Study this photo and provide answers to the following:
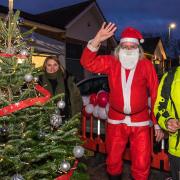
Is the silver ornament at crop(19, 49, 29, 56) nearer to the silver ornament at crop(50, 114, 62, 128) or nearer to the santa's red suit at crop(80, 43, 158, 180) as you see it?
the silver ornament at crop(50, 114, 62, 128)

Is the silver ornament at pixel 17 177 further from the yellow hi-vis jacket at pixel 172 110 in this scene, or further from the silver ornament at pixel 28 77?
the yellow hi-vis jacket at pixel 172 110

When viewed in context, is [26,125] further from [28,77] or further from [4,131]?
[28,77]

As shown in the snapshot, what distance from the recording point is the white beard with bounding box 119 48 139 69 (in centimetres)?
473

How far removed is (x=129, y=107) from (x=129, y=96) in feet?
0.50

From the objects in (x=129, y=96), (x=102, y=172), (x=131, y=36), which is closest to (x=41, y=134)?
(x=129, y=96)

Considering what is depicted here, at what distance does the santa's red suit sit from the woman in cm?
45

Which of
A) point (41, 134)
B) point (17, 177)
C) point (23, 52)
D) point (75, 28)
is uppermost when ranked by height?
point (75, 28)

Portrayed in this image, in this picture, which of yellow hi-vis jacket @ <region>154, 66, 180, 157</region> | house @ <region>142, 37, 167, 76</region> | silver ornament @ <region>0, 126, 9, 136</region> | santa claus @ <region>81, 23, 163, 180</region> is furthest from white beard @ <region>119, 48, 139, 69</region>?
house @ <region>142, 37, 167, 76</region>

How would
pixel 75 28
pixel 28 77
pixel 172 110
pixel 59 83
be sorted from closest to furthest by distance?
pixel 28 77 < pixel 172 110 < pixel 59 83 < pixel 75 28

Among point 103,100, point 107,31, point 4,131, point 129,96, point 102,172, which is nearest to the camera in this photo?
point 4,131

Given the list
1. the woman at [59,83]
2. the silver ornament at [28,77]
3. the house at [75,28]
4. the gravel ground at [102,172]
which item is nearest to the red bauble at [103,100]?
the gravel ground at [102,172]

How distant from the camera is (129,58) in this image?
4727 mm

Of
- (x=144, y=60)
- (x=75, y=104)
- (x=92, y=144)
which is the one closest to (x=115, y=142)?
(x=75, y=104)

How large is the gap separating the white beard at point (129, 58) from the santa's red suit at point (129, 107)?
0.23 ft
